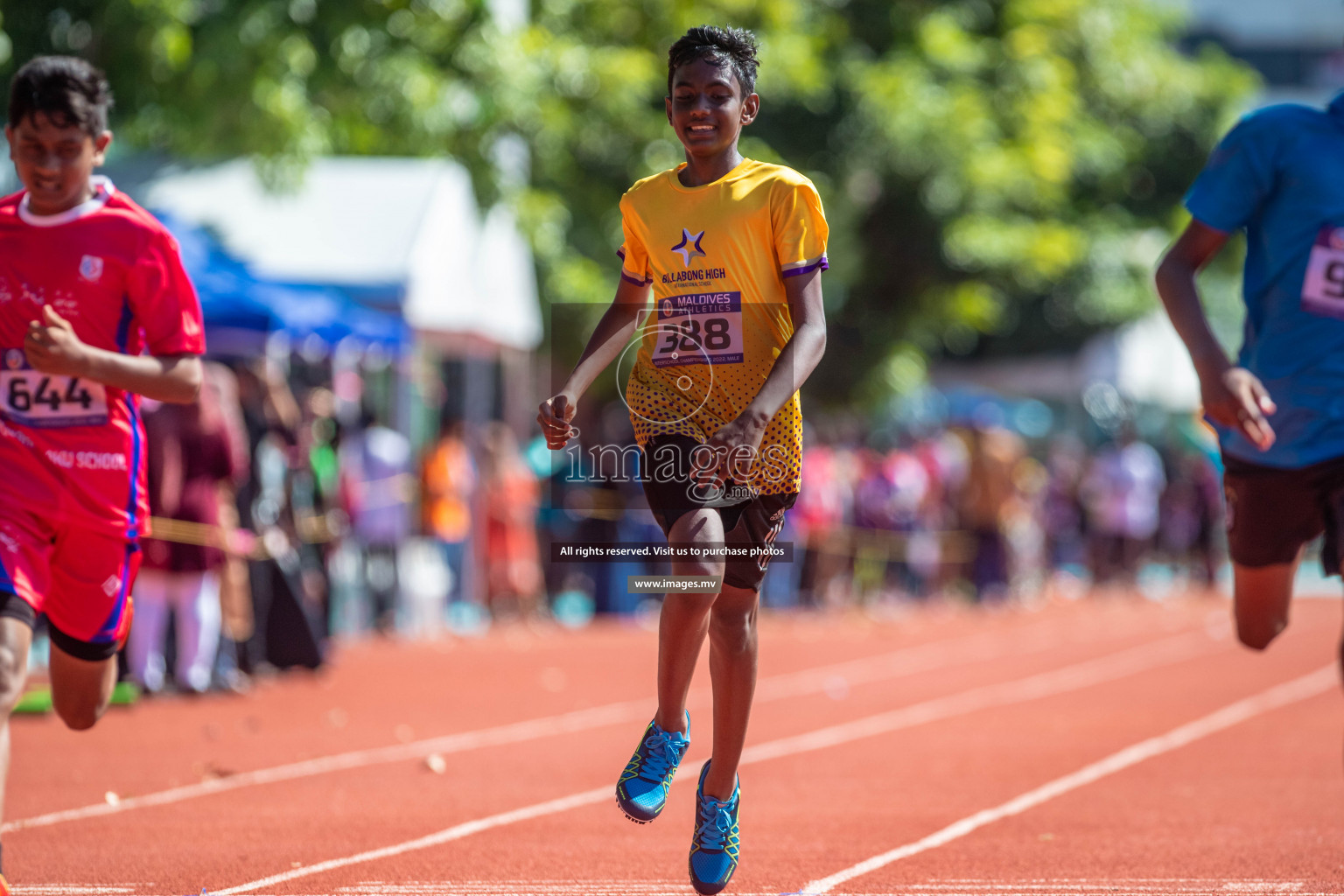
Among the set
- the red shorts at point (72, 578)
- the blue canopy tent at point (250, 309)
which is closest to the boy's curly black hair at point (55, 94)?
the red shorts at point (72, 578)

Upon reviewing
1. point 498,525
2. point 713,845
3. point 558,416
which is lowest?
point 713,845

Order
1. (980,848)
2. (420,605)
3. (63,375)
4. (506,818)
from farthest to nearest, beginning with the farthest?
(420,605) < (506,818) < (980,848) < (63,375)

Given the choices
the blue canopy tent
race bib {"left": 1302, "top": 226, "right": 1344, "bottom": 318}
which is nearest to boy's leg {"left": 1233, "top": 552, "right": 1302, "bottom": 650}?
race bib {"left": 1302, "top": 226, "right": 1344, "bottom": 318}

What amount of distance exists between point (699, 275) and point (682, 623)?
3.07ft

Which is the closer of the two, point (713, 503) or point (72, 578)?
point (713, 503)

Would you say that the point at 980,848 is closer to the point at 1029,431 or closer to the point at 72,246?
the point at 72,246

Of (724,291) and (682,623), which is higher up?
(724,291)

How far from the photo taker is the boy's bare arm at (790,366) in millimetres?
Result: 4492

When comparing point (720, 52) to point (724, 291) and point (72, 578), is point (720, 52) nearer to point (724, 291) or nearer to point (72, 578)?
point (724, 291)

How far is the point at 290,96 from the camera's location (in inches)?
582

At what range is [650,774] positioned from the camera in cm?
490

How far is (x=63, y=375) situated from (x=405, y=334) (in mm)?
11019

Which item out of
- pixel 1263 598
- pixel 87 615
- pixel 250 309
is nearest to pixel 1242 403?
pixel 1263 598

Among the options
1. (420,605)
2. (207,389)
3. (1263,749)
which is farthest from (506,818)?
(420,605)
